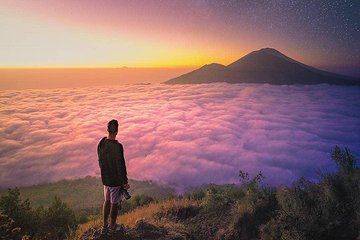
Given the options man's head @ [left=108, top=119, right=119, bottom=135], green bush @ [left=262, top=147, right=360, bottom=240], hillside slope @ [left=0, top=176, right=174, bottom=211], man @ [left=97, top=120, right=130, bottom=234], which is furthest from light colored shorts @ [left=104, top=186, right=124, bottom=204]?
hillside slope @ [left=0, top=176, right=174, bottom=211]

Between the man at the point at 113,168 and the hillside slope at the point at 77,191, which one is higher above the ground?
the man at the point at 113,168

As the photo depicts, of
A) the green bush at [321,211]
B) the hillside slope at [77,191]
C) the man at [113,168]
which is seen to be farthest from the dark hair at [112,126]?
the hillside slope at [77,191]

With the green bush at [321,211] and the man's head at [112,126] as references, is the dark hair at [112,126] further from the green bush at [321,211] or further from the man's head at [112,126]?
the green bush at [321,211]

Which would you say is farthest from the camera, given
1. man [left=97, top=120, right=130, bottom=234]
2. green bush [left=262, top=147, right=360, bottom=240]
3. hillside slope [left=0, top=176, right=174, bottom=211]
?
hillside slope [left=0, top=176, right=174, bottom=211]

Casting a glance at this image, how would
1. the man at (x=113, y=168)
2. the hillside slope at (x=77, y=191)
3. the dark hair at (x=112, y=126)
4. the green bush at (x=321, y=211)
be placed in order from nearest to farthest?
the dark hair at (x=112, y=126) < the man at (x=113, y=168) < the green bush at (x=321, y=211) < the hillside slope at (x=77, y=191)

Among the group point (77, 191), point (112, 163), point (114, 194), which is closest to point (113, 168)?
point (112, 163)

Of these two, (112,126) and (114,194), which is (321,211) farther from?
(112,126)

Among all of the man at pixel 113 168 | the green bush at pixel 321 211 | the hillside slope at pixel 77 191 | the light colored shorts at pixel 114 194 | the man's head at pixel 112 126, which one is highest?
the man's head at pixel 112 126

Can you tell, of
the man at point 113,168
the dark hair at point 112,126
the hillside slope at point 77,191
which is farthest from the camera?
the hillside slope at point 77,191

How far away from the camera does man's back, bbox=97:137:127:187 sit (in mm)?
6082

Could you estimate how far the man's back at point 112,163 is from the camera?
6.08m

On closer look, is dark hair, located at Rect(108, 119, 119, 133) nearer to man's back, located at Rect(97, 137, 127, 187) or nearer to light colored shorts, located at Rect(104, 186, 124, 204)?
man's back, located at Rect(97, 137, 127, 187)

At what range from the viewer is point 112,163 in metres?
6.11

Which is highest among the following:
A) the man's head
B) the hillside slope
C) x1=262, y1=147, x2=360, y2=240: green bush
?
the man's head
